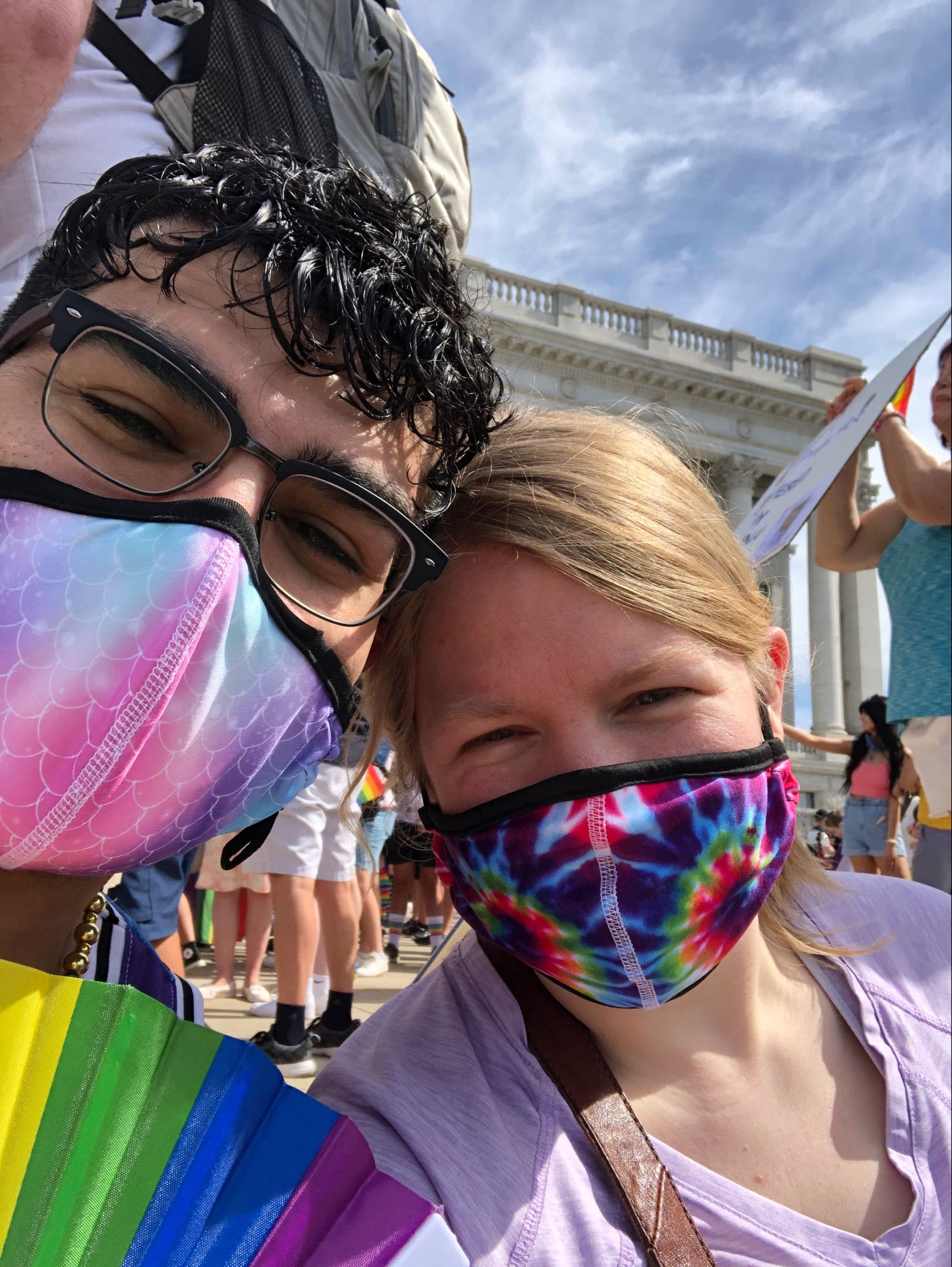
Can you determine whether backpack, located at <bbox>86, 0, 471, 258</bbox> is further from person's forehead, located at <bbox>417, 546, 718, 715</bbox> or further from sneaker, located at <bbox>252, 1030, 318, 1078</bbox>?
sneaker, located at <bbox>252, 1030, 318, 1078</bbox>

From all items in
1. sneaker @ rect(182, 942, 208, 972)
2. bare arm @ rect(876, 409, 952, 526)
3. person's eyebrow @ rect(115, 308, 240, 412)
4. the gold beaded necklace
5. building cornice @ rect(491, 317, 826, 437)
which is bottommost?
sneaker @ rect(182, 942, 208, 972)

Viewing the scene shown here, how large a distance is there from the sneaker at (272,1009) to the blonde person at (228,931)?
0.54 ft

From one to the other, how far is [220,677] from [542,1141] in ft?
2.21

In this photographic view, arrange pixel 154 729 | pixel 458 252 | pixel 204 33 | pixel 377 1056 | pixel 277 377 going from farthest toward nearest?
pixel 458 252, pixel 204 33, pixel 377 1056, pixel 277 377, pixel 154 729

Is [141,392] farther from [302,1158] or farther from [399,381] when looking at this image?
[302,1158]

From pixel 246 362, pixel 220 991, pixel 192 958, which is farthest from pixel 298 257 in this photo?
pixel 192 958

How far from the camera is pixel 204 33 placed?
1521mm

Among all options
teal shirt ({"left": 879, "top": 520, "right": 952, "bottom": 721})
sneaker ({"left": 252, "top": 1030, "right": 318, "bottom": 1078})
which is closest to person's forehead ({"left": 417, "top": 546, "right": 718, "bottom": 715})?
teal shirt ({"left": 879, "top": 520, "right": 952, "bottom": 721})

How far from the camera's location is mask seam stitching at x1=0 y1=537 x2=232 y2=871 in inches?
32.4

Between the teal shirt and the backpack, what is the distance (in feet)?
5.81

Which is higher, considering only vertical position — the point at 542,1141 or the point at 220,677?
the point at 220,677

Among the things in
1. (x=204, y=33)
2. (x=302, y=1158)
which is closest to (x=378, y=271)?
(x=204, y=33)

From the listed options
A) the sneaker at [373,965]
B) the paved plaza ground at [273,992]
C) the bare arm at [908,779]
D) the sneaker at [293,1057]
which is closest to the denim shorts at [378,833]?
the sneaker at [373,965]

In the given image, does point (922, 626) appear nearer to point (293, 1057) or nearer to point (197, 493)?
point (197, 493)
